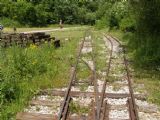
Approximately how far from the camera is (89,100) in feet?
38.1

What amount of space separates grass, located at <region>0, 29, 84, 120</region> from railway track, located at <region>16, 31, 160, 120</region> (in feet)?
1.09

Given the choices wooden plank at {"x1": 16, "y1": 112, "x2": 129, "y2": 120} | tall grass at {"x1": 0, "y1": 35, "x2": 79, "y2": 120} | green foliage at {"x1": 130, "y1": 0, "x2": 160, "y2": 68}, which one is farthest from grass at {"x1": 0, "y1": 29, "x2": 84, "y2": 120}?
green foliage at {"x1": 130, "y1": 0, "x2": 160, "y2": 68}

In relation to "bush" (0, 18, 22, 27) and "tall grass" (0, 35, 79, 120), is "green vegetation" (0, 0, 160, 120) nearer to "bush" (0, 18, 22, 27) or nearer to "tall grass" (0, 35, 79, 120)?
"tall grass" (0, 35, 79, 120)

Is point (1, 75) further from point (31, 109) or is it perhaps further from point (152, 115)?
point (152, 115)

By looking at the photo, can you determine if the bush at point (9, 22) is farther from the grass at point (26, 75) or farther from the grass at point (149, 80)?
the grass at point (149, 80)

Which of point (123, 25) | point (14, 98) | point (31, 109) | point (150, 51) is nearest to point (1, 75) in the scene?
point (14, 98)

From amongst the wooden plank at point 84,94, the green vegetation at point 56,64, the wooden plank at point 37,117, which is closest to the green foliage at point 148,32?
the green vegetation at point 56,64

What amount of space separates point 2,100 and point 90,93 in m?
2.83

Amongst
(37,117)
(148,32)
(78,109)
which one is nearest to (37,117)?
(37,117)

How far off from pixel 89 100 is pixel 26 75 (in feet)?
11.0

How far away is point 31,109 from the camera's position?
35.6 feet

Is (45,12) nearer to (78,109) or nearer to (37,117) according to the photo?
(78,109)

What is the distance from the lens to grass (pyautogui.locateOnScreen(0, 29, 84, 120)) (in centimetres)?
1126

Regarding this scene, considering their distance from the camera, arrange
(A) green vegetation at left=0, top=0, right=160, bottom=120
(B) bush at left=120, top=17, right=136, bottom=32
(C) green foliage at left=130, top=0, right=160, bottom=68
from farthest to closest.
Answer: (B) bush at left=120, top=17, right=136, bottom=32
(C) green foliage at left=130, top=0, right=160, bottom=68
(A) green vegetation at left=0, top=0, right=160, bottom=120
